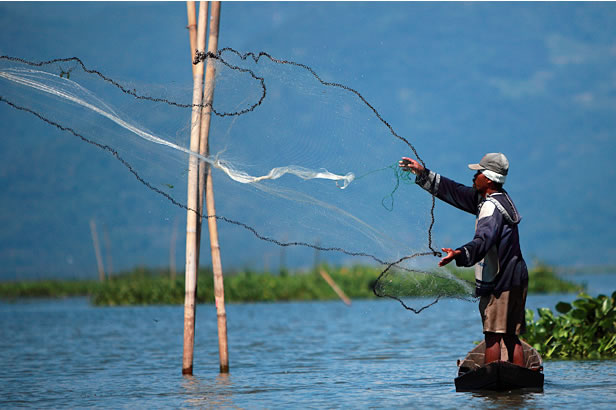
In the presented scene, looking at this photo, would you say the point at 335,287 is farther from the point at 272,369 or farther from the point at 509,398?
the point at 509,398

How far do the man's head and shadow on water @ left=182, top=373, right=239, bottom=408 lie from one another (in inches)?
130

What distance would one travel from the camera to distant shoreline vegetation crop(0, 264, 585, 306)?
3803 centimetres

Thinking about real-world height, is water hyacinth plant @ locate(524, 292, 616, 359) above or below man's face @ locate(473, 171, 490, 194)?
below

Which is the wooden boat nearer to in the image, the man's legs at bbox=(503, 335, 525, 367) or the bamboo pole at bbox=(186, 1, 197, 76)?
the man's legs at bbox=(503, 335, 525, 367)

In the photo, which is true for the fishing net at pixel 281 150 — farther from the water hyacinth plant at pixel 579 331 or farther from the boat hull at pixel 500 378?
the water hyacinth plant at pixel 579 331

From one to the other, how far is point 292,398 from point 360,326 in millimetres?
14051

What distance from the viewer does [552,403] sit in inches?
333

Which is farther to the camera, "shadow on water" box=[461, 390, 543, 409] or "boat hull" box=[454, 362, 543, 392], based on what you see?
"boat hull" box=[454, 362, 543, 392]

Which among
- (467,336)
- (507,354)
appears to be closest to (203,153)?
(507,354)

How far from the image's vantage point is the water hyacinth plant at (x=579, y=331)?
12.6 m

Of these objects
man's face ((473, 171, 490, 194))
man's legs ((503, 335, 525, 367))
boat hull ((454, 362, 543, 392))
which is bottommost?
boat hull ((454, 362, 543, 392))

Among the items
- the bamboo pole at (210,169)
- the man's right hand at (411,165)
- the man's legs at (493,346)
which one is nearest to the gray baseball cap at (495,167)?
the man's right hand at (411,165)

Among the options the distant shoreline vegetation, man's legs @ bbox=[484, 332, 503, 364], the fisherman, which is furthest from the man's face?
the distant shoreline vegetation

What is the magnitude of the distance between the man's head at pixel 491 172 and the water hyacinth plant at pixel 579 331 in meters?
4.63
